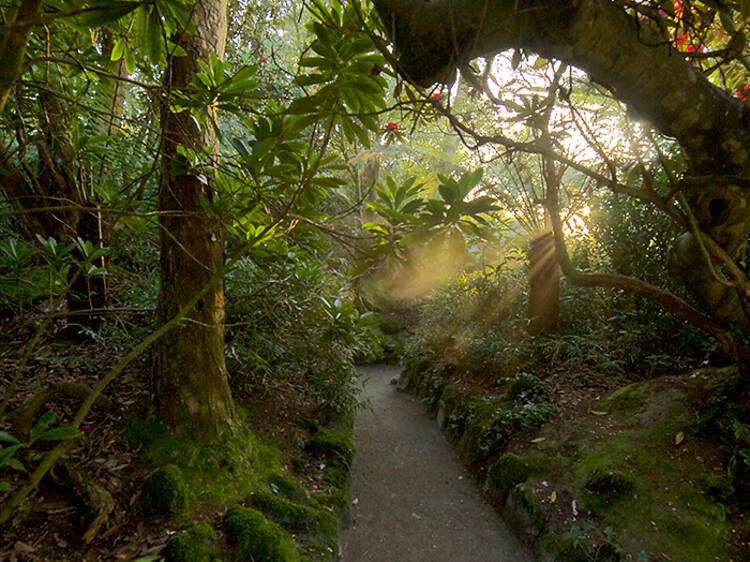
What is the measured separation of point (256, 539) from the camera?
189 cm

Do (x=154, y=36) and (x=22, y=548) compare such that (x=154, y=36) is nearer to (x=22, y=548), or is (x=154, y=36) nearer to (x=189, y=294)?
(x=189, y=294)

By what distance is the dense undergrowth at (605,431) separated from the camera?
6.95 feet

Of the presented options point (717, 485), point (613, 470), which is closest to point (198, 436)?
point (613, 470)

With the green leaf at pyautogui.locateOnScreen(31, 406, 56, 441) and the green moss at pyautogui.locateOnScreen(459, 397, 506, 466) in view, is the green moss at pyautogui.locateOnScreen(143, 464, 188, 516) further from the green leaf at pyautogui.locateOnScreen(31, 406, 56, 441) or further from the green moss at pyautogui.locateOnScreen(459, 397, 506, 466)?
the green moss at pyautogui.locateOnScreen(459, 397, 506, 466)

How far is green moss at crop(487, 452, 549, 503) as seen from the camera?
2811mm

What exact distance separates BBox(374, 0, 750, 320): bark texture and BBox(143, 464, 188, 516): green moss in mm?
2150

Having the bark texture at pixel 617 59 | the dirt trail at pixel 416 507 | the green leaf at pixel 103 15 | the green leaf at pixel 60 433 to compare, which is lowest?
the dirt trail at pixel 416 507

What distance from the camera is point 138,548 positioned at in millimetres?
1683

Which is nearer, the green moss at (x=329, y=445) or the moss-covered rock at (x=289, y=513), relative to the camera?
the moss-covered rock at (x=289, y=513)

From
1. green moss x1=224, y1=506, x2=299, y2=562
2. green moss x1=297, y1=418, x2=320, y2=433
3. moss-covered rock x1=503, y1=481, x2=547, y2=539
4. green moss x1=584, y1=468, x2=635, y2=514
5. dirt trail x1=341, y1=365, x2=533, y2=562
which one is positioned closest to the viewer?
green moss x1=224, y1=506, x2=299, y2=562

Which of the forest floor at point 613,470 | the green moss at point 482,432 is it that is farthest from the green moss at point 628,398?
the green moss at point 482,432

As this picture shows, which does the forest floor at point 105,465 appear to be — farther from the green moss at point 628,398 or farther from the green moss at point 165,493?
the green moss at point 628,398

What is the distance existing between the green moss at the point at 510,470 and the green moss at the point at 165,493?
2.24m

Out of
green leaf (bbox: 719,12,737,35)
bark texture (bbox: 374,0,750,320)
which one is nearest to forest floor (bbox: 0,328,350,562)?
bark texture (bbox: 374,0,750,320)
